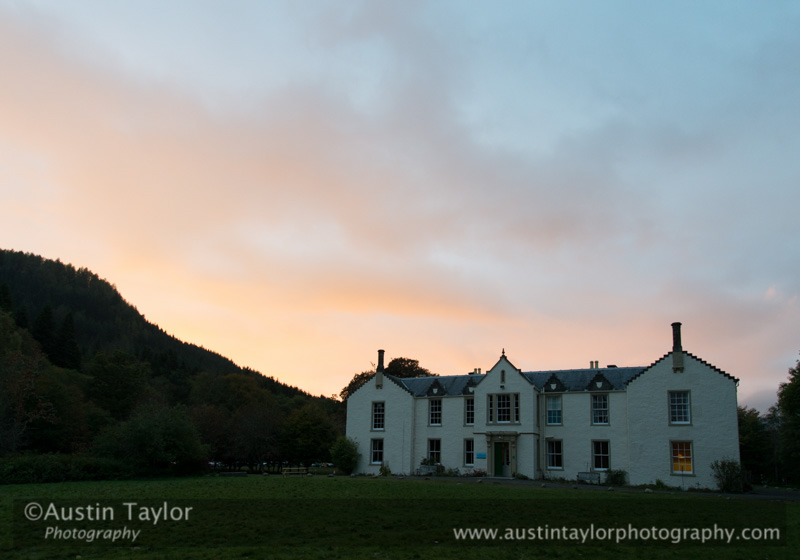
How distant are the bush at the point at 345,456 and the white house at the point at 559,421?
73 cm

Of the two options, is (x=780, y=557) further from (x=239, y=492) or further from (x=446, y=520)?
(x=239, y=492)

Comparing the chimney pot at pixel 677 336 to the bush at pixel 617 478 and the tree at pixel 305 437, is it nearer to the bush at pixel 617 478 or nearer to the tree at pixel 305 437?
the bush at pixel 617 478

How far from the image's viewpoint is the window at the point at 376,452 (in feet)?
149

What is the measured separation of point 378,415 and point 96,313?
147455mm

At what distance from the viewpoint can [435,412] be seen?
45031 mm

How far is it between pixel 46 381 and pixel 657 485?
49.3 metres

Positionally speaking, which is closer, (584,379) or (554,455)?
(554,455)

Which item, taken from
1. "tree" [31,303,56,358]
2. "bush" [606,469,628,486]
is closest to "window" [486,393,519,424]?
"bush" [606,469,628,486]

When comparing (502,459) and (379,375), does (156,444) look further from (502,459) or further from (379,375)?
(502,459)

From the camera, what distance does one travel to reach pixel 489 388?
4247 centimetres

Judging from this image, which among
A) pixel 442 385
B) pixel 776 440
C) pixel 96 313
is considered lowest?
pixel 776 440

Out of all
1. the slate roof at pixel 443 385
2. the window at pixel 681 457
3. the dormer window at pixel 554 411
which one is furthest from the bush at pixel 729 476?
the slate roof at pixel 443 385

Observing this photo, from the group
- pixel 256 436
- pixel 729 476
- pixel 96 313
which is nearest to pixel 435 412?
pixel 729 476

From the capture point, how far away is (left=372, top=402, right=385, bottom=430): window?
1826 inches
